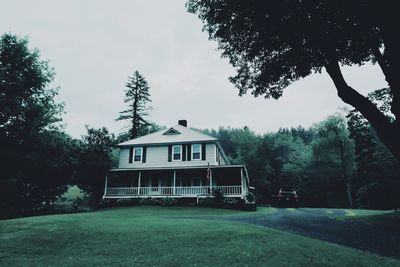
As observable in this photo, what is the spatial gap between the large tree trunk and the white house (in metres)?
20.9

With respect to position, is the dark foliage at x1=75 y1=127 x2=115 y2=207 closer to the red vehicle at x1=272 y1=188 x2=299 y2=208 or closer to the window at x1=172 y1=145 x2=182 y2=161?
the window at x1=172 y1=145 x2=182 y2=161

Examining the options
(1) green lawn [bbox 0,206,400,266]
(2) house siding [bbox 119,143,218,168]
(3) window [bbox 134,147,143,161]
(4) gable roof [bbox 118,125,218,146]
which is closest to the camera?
(1) green lawn [bbox 0,206,400,266]

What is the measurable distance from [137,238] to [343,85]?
907 centimetres

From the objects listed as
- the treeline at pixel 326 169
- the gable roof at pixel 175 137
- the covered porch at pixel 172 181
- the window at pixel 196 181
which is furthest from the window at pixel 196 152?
the treeline at pixel 326 169

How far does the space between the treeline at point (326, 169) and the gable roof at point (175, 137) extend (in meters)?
15.4

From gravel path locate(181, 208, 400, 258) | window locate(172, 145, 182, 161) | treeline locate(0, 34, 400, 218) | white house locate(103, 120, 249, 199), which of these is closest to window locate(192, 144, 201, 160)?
white house locate(103, 120, 249, 199)

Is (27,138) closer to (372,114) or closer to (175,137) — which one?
(175,137)

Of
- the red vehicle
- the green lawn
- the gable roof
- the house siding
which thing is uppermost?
the gable roof

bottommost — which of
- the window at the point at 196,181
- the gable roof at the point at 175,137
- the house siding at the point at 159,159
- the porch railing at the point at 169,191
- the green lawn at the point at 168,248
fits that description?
the green lawn at the point at 168,248

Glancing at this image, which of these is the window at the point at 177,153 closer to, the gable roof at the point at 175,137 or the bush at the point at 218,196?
the gable roof at the point at 175,137

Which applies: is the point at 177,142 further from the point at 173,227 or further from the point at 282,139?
the point at 282,139

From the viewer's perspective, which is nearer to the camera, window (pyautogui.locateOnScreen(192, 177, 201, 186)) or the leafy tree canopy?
the leafy tree canopy

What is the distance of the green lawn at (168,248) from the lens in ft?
27.9

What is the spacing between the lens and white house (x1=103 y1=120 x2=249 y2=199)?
97.8 feet
